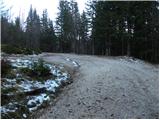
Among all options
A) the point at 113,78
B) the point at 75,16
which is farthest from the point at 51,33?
the point at 113,78

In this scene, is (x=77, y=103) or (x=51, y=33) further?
(x=51, y=33)

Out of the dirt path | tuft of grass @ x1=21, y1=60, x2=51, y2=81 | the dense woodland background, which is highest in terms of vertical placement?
the dense woodland background

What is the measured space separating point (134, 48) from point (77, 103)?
2969cm

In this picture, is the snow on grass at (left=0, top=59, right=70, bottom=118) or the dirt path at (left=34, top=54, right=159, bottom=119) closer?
the dirt path at (left=34, top=54, right=159, bottom=119)

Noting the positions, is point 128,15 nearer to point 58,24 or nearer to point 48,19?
point 58,24

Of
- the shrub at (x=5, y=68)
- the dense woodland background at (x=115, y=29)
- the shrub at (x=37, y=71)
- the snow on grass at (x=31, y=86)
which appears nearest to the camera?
the snow on grass at (x=31, y=86)

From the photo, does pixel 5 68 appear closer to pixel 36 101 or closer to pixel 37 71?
pixel 37 71

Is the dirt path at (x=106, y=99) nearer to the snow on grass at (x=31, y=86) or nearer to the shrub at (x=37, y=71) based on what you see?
the snow on grass at (x=31, y=86)

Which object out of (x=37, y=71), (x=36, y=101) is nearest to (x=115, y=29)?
(x=37, y=71)

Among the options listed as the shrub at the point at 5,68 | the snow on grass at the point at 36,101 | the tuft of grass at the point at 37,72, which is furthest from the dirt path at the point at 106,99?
the shrub at the point at 5,68

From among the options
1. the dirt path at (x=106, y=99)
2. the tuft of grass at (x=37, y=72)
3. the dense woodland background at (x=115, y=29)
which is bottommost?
the dirt path at (x=106, y=99)

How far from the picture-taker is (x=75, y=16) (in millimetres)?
61438

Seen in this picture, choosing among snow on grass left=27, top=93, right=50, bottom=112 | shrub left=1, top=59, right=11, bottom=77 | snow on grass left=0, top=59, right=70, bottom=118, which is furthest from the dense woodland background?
snow on grass left=27, top=93, right=50, bottom=112

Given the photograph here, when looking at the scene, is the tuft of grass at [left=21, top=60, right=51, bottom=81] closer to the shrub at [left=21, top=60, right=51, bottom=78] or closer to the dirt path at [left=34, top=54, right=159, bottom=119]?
the shrub at [left=21, top=60, right=51, bottom=78]
